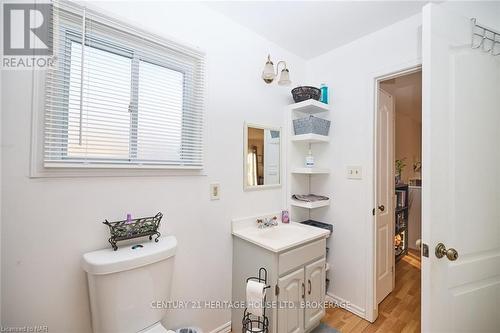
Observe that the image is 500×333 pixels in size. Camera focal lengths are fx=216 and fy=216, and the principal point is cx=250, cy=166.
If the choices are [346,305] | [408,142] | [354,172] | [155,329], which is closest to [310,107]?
[354,172]

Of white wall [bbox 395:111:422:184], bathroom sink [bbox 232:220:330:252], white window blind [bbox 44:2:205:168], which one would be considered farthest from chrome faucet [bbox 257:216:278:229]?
white wall [bbox 395:111:422:184]

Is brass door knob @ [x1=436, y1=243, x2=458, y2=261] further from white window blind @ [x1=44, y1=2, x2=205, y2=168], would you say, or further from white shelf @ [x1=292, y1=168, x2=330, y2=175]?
white window blind @ [x1=44, y1=2, x2=205, y2=168]

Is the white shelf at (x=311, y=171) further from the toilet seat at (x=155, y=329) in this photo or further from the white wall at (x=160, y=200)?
the toilet seat at (x=155, y=329)

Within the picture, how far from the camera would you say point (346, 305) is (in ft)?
6.44

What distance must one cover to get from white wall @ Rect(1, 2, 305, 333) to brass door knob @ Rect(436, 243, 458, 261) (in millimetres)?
1170

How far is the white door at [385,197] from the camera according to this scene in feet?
6.50

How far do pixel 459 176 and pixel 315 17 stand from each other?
4.71ft

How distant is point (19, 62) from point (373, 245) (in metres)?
2.53

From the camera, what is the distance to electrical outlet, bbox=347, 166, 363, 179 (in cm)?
189

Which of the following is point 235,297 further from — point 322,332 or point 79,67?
point 79,67

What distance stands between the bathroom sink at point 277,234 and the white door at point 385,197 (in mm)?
664

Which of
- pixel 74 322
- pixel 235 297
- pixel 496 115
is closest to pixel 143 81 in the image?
pixel 74 322

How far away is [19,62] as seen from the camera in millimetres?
979

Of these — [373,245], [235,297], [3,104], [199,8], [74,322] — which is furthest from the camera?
[373,245]
